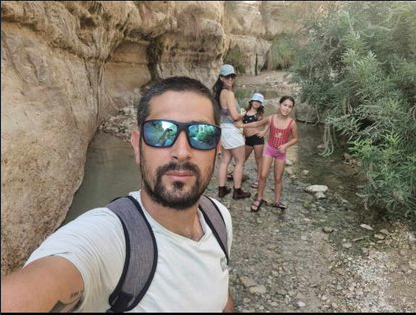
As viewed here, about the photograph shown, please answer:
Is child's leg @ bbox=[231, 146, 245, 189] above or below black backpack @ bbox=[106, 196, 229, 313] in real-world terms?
below

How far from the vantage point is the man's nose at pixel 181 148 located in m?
1.64

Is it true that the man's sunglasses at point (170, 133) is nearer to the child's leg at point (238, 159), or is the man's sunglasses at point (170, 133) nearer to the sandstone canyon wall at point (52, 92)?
the sandstone canyon wall at point (52, 92)

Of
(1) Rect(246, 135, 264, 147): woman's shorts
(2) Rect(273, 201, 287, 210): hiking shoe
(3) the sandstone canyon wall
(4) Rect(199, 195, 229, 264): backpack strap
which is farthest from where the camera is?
(1) Rect(246, 135, 264, 147): woman's shorts

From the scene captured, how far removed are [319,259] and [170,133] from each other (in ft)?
9.75

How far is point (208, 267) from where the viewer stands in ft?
4.95

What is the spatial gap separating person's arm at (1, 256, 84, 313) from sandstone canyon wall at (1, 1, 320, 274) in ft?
5.22

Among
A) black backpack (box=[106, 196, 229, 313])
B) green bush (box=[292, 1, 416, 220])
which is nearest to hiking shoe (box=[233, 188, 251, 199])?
green bush (box=[292, 1, 416, 220])

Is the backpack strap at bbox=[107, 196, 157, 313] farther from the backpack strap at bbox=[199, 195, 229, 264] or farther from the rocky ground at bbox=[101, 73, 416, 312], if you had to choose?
the rocky ground at bbox=[101, 73, 416, 312]

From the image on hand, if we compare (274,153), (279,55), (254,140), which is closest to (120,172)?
(254,140)

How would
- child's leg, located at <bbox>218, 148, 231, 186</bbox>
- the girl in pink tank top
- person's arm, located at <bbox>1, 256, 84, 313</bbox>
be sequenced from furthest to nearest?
child's leg, located at <bbox>218, 148, 231, 186</bbox> → the girl in pink tank top → person's arm, located at <bbox>1, 256, 84, 313</bbox>

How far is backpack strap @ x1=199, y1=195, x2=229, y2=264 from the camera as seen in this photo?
5.64ft

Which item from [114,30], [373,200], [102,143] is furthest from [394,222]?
[114,30]

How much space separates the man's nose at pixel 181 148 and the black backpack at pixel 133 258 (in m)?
0.29

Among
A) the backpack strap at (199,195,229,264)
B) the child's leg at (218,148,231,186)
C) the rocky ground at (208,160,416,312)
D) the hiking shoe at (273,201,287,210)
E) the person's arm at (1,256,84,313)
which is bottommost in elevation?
the rocky ground at (208,160,416,312)
